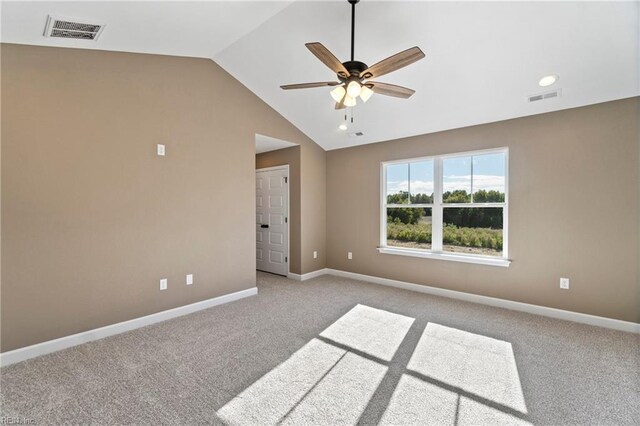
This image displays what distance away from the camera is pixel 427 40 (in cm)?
283

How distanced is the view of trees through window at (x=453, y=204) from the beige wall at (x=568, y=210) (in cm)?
20

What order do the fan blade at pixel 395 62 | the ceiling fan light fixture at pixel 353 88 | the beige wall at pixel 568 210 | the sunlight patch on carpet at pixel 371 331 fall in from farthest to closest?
the beige wall at pixel 568 210 < the sunlight patch on carpet at pixel 371 331 < the ceiling fan light fixture at pixel 353 88 < the fan blade at pixel 395 62

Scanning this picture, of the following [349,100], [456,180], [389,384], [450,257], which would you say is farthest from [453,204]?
[389,384]

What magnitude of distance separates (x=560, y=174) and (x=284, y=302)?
3850 millimetres

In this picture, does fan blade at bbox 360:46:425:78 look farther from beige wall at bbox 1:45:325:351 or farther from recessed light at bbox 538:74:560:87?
beige wall at bbox 1:45:325:351

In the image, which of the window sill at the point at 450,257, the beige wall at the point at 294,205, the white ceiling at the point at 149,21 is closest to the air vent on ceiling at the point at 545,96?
the window sill at the point at 450,257

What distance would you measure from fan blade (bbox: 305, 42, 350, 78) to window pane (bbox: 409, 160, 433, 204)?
8.96 ft

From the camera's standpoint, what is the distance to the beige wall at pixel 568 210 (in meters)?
3.08

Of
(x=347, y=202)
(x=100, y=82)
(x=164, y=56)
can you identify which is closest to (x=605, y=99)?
(x=347, y=202)

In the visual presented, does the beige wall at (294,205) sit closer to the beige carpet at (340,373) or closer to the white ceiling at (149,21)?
the beige carpet at (340,373)

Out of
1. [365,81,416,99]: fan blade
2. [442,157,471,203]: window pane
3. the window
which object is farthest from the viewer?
[442,157,471,203]: window pane

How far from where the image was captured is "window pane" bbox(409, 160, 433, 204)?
4.50 metres

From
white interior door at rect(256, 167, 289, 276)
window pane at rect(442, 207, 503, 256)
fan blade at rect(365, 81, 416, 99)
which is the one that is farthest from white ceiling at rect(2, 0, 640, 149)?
white interior door at rect(256, 167, 289, 276)

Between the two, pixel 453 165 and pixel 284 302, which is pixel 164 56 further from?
pixel 453 165
